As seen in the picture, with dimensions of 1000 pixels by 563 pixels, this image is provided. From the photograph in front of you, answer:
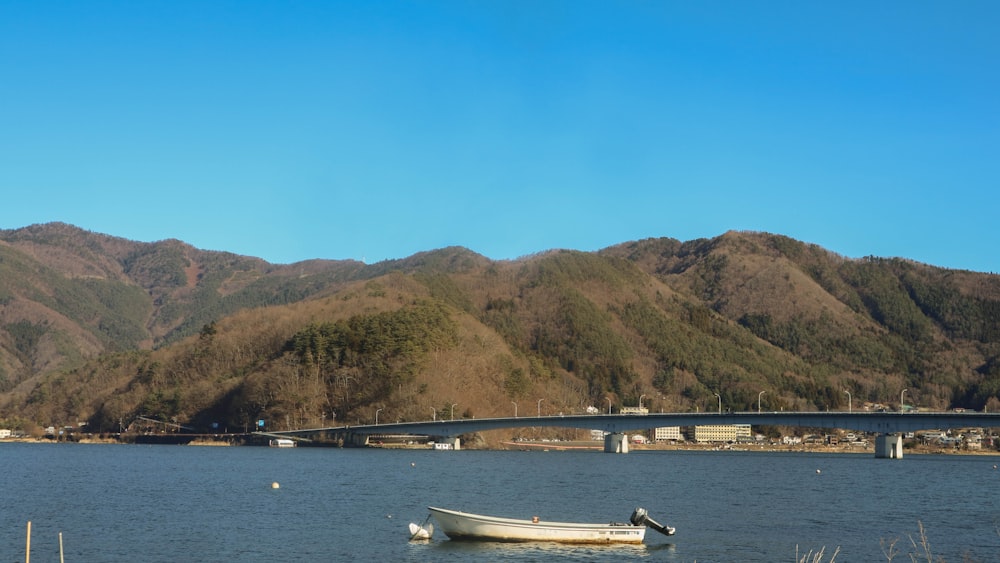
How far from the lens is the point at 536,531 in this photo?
50812mm

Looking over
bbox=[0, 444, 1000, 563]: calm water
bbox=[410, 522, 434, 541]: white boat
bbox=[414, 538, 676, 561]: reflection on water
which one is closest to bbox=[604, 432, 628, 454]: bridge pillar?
bbox=[0, 444, 1000, 563]: calm water

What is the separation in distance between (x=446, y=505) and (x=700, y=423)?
3938 inches

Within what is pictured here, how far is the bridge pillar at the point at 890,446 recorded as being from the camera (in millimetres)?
157125

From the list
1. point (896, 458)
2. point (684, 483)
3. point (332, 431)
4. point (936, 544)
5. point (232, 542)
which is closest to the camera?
point (232, 542)

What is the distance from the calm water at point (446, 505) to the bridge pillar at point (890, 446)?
35.7 metres

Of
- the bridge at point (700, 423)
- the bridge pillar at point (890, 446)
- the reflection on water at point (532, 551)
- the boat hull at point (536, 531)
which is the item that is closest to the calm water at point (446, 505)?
the reflection on water at point (532, 551)

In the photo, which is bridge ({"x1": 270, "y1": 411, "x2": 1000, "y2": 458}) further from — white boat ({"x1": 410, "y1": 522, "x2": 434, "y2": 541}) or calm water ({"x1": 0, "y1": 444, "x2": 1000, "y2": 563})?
white boat ({"x1": 410, "y1": 522, "x2": 434, "y2": 541})

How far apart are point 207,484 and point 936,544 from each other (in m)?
58.4

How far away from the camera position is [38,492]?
7650cm

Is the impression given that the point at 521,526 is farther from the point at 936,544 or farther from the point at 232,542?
the point at 936,544

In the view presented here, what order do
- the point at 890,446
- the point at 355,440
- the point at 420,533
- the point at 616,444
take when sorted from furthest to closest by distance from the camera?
1. the point at 355,440
2. the point at 616,444
3. the point at 890,446
4. the point at 420,533

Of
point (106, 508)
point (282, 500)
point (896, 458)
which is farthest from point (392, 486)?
point (896, 458)

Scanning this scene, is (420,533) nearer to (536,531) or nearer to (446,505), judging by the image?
(536,531)

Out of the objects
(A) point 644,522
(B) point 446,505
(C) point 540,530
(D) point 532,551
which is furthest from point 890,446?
(D) point 532,551
